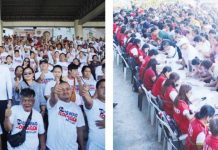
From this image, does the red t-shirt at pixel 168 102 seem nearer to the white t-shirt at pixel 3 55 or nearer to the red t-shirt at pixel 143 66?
the red t-shirt at pixel 143 66

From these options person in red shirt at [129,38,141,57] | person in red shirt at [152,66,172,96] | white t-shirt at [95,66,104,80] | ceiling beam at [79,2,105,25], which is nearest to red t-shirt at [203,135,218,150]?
person in red shirt at [152,66,172,96]

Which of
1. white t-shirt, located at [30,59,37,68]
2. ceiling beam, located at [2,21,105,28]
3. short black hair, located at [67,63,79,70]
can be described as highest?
ceiling beam, located at [2,21,105,28]

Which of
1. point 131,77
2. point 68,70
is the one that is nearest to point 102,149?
point 68,70

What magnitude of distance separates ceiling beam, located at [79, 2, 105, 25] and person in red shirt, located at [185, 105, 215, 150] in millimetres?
1135

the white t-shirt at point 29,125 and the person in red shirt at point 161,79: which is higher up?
the person in red shirt at point 161,79

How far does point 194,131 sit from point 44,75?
1429 mm

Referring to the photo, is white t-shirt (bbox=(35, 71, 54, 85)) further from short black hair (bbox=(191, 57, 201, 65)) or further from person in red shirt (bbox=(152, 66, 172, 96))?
short black hair (bbox=(191, 57, 201, 65))

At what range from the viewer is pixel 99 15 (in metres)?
3.13

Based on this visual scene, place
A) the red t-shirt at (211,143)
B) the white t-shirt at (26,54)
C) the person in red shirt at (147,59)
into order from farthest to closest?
the white t-shirt at (26,54)
the person in red shirt at (147,59)
the red t-shirt at (211,143)

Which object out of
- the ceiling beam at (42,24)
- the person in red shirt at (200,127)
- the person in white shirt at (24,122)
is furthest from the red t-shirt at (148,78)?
the person in white shirt at (24,122)

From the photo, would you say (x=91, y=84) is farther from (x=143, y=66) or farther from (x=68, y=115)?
(x=143, y=66)

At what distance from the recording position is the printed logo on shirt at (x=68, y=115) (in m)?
3.23

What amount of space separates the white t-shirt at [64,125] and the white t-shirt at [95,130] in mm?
70

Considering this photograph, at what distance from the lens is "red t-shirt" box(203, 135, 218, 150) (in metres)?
2.34
